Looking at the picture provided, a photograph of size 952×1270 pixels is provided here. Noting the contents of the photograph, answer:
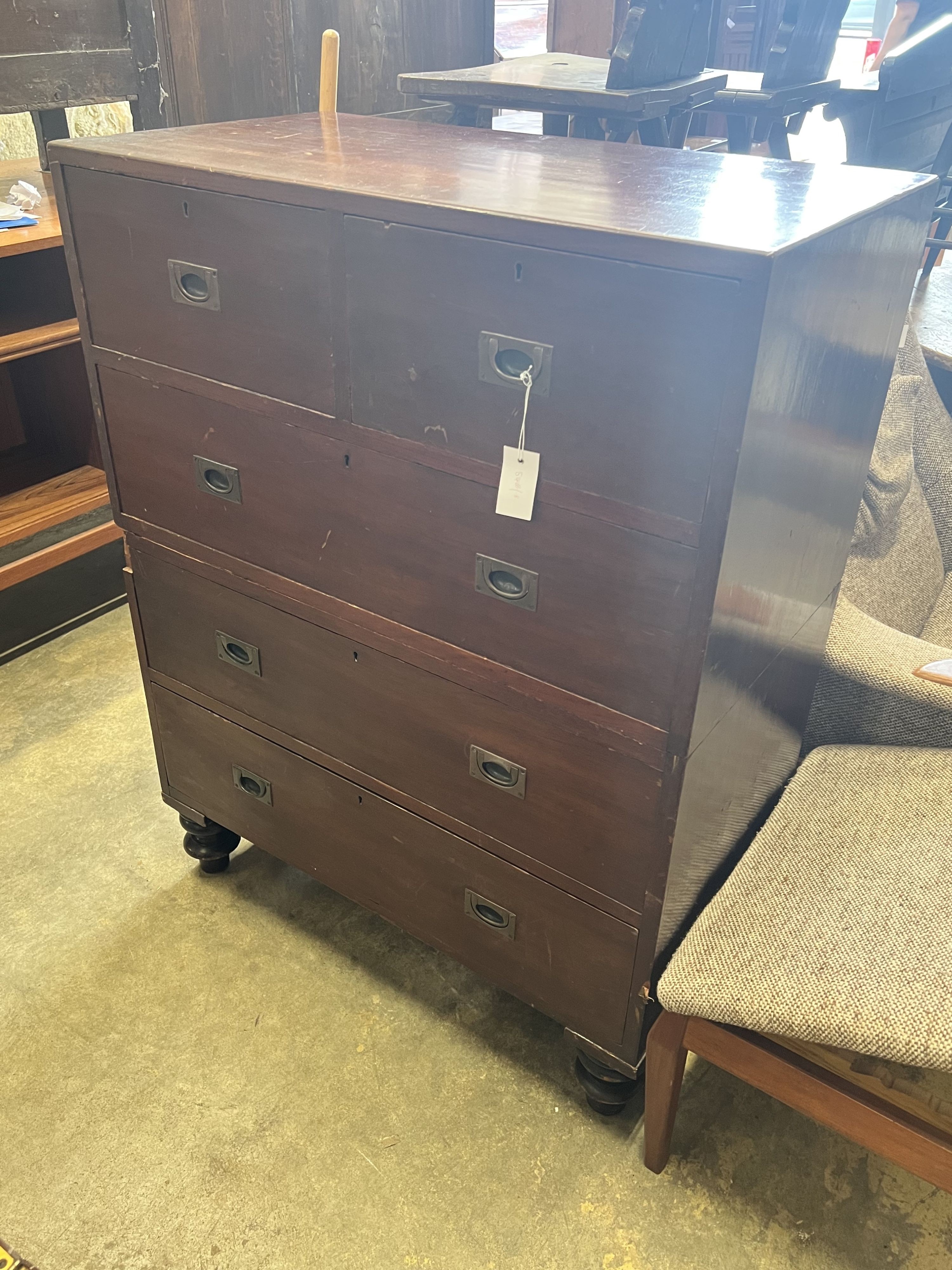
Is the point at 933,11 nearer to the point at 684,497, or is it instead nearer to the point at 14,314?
the point at 14,314

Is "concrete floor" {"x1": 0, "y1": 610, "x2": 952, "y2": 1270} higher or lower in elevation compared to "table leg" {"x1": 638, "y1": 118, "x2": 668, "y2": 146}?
lower

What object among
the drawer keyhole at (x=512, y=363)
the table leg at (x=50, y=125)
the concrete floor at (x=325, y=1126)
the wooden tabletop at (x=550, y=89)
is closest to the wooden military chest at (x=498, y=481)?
the drawer keyhole at (x=512, y=363)

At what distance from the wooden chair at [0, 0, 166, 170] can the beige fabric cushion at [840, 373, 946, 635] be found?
1.96 metres

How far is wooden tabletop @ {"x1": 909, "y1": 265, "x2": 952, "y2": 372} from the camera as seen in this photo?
6.68 feet

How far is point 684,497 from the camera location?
86 cm

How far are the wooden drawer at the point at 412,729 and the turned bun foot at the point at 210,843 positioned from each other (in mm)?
292

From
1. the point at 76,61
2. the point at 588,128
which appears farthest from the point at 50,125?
the point at 588,128

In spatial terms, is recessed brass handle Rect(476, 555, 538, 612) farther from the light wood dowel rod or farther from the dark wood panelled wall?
the dark wood panelled wall

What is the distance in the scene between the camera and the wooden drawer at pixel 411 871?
1.19m

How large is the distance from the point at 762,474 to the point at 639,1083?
0.87 metres

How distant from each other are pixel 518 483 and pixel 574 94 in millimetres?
1582

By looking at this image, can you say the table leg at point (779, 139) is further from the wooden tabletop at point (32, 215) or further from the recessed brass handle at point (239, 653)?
the recessed brass handle at point (239, 653)

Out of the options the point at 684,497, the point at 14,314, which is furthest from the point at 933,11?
the point at 684,497

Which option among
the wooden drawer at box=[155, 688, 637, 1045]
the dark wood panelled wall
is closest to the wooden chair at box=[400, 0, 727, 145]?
the dark wood panelled wall
